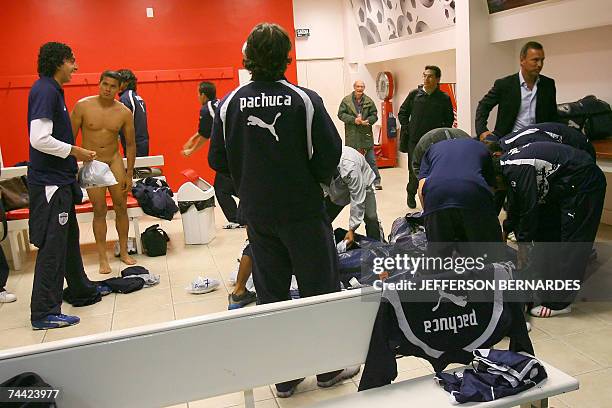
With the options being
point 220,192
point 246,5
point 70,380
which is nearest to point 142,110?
point 220,192

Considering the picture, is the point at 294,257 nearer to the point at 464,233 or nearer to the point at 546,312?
the point at 464,233

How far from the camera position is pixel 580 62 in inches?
222

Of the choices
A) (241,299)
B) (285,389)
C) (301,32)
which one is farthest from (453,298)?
(301,32)

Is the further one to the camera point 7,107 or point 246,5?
point 246,5

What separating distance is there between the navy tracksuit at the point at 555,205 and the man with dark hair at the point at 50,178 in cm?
280

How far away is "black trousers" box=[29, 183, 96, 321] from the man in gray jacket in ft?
5.75

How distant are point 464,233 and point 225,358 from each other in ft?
5.33

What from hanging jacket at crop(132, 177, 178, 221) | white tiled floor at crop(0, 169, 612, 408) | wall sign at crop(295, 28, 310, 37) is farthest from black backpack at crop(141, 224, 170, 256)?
wall sign at crop(295, 28, 310, 37)

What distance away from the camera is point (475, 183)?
116 inches

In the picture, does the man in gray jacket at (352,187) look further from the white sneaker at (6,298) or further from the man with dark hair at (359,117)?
the man with dark hair at (359,117)

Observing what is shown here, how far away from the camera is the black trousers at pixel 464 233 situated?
9.87 feet

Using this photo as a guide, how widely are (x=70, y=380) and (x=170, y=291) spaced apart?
2.73 metres

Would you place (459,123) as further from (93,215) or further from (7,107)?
(7,107)

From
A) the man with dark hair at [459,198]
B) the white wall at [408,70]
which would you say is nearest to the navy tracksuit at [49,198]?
the man with dark hair at [459,198]
